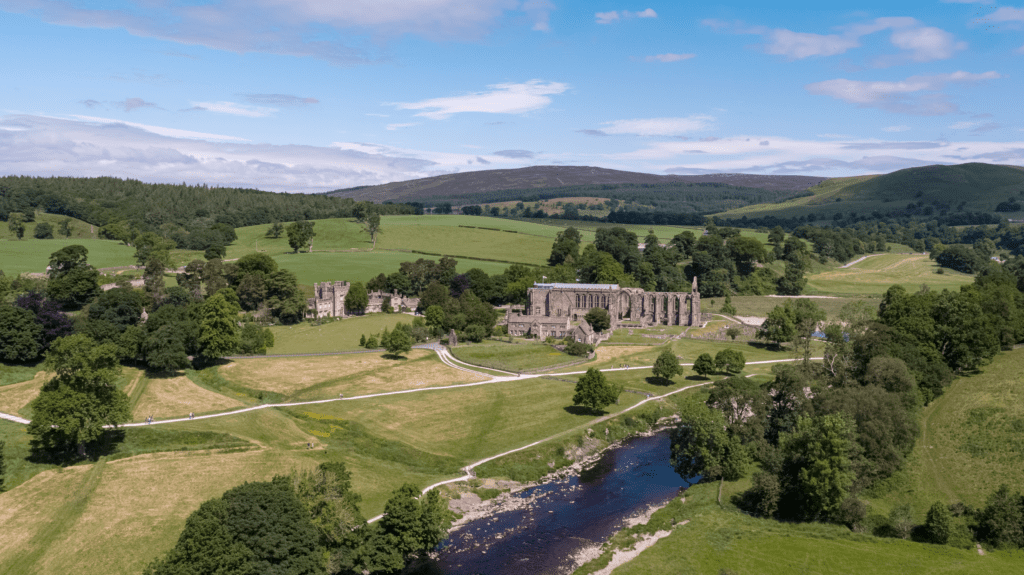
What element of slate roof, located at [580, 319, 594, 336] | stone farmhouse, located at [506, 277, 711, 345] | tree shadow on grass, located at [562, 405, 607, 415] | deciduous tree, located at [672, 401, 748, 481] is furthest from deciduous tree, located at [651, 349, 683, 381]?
stone farmhouse, located at [506, 277, 711, 345]

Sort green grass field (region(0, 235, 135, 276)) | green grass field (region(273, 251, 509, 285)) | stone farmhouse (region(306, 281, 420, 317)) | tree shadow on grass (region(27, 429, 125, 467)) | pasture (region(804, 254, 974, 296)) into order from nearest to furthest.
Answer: tree shadow on grass (region(27, 429, 125, 467))
stone farmhouse (region(306, 281, 420, 317))
green grass field (region(0, 235, 135, 276))
green grass field (region(273, 251, 509, 285))
pasture (region(804, 254, 974, 296))

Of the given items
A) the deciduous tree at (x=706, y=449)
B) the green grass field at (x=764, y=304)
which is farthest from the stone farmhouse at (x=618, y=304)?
the deciduous tree at (x=706, y=449)

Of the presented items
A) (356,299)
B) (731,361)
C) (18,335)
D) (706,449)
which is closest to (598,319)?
(731,361)

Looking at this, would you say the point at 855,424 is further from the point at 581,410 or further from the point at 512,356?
the point at 512,356

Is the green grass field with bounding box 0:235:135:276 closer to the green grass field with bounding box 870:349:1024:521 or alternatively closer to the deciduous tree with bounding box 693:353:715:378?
the deciduous tree with bounding box 693:353:715:378

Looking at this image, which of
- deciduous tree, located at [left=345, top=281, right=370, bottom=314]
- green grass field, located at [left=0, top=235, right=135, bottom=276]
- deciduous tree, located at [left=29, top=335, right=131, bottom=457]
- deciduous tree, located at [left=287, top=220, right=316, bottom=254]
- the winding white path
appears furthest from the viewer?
deciduous tree, located at [left=287, top=220, right=316, bottom=254]

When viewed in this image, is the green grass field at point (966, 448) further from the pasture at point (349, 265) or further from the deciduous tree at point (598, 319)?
the pasture at point (349, 265)

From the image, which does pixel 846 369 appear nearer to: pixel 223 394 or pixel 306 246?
pixel 223 394
